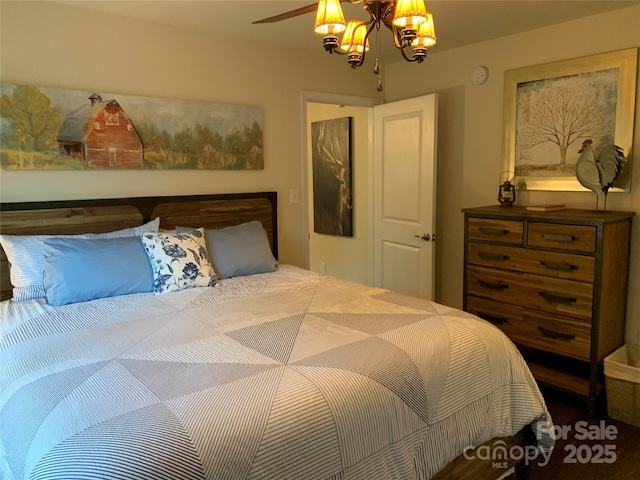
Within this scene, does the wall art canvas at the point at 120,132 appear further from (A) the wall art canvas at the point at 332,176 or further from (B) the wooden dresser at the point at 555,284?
(B) the wooden dresser at the point at 555,284

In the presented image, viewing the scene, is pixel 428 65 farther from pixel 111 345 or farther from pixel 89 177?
pixel 111 345

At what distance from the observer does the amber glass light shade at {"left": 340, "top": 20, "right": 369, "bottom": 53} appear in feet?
6.27

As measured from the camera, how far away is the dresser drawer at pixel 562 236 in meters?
2.57

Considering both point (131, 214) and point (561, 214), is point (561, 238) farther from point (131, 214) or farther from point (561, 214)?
point (131, 214)

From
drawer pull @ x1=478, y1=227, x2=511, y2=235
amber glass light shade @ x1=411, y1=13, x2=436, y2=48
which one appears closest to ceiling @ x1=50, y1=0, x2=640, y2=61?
amber glass light shade @ x1=411, y1=13, x2=436, y2=48

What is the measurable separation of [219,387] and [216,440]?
21cm

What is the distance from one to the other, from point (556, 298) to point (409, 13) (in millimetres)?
1922

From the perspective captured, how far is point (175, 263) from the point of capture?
8.24 feet

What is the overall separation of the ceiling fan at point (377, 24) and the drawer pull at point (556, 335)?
1845mm

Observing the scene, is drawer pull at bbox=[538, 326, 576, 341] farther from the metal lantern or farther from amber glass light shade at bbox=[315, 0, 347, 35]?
amber glass light shade at bbox=[315, 0, 347, 35]

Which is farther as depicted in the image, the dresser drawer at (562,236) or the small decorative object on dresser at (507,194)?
the small decorative object on dresser at (507,194)

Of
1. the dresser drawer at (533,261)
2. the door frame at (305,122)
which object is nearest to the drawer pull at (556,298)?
the dresser drawer at (533,261)

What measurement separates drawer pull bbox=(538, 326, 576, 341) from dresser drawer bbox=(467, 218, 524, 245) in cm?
54

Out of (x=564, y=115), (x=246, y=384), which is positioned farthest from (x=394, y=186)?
(x=246, y=384)
